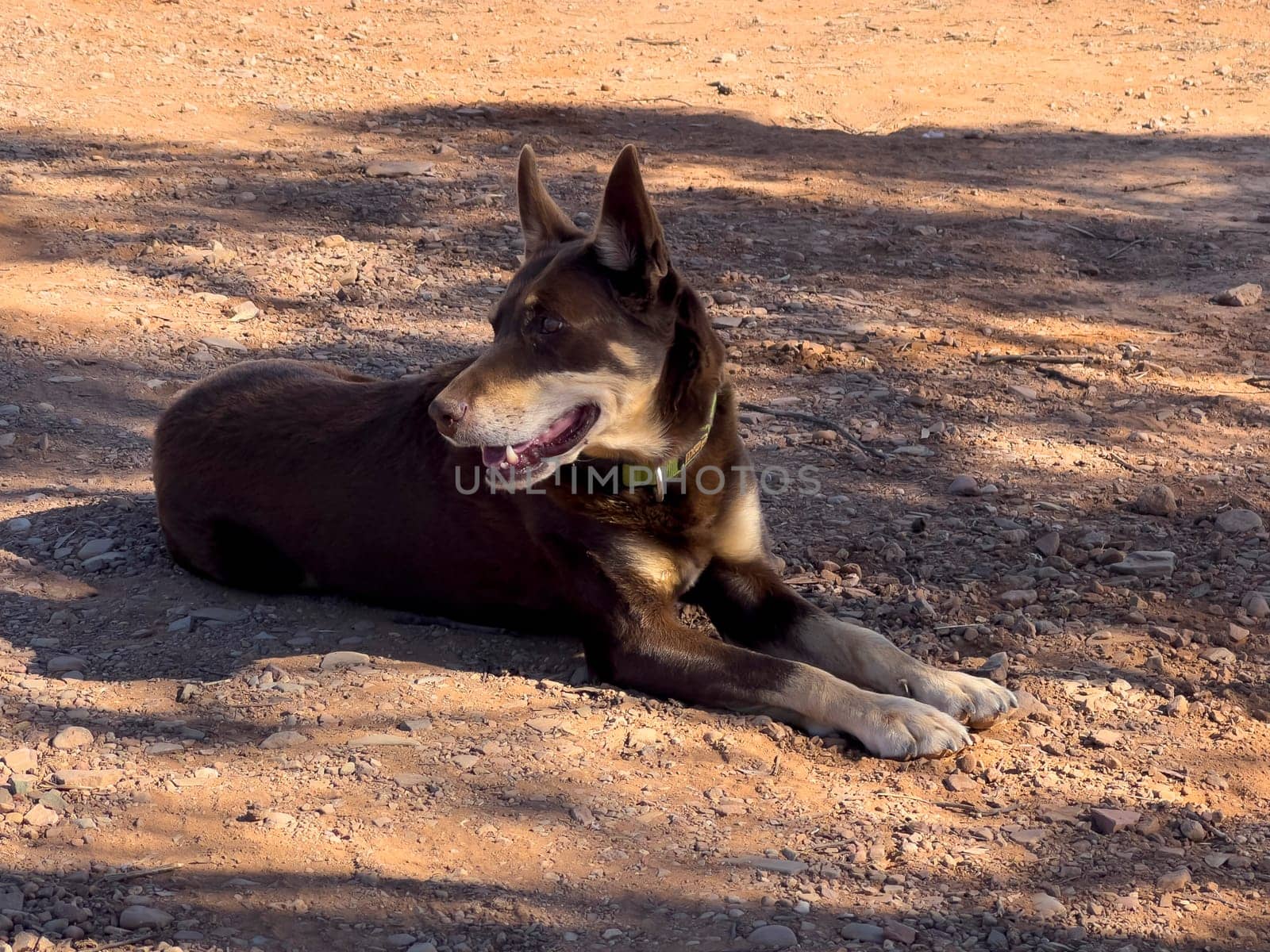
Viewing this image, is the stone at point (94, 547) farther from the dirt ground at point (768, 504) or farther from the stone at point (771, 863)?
the stone at point (771, 863)

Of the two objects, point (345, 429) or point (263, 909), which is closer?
point (263, 909)

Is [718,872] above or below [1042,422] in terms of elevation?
below

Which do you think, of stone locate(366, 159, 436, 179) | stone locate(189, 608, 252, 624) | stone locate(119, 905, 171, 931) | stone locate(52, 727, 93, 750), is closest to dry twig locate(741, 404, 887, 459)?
stone locate(189, 608, 252, 624)

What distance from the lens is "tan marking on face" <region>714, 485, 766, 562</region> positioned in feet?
16.1

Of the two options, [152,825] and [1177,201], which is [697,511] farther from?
[1177,201]

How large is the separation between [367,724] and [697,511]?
1.37 metres

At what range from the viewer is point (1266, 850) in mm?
3748

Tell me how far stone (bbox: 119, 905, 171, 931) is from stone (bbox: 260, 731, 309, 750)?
0.92m

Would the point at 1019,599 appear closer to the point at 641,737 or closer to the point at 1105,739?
the point at 1105,739

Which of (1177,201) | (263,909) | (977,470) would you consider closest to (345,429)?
(263,909)

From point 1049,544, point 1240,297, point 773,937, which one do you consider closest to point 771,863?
point 773,937

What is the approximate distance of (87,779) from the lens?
3.94 meters

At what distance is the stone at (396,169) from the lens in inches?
411

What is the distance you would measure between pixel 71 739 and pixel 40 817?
0.48 meters
